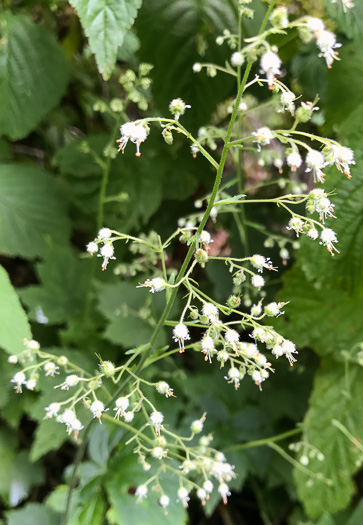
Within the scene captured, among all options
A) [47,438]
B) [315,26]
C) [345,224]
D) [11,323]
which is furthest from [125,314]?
[315,26]

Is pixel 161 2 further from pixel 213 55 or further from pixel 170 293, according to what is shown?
pixel 170 293

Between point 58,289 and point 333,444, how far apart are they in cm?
82

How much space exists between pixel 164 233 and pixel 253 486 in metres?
0.78

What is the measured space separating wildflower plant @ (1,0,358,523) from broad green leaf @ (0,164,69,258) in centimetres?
14

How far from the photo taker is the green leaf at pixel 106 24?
628mm

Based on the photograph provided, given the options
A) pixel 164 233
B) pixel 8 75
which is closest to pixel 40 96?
pixel 8 75

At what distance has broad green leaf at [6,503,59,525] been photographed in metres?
1.06

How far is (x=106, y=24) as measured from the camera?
2.16 ft

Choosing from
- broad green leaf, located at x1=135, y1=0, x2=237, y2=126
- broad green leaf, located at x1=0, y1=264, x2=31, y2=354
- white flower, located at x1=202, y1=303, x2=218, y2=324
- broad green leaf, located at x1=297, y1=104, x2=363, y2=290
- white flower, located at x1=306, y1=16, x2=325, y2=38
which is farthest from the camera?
broad green leaf, located at x1=135, y1=0, x2=237, y2=126

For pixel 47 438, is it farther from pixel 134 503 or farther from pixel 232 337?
pixel 232 337

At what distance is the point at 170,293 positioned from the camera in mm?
611

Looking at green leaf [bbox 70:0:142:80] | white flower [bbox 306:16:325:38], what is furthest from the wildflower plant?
green leaf [bbox 70:0:142:80]

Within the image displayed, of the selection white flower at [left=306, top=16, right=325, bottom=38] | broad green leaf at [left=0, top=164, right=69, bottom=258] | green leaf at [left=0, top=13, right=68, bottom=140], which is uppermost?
white flower at [left=306, top=16, right=325, bottom=38]

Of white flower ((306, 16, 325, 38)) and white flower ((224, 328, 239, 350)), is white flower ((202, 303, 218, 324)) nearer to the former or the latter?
white flower ((224, 328, 239, 350))
